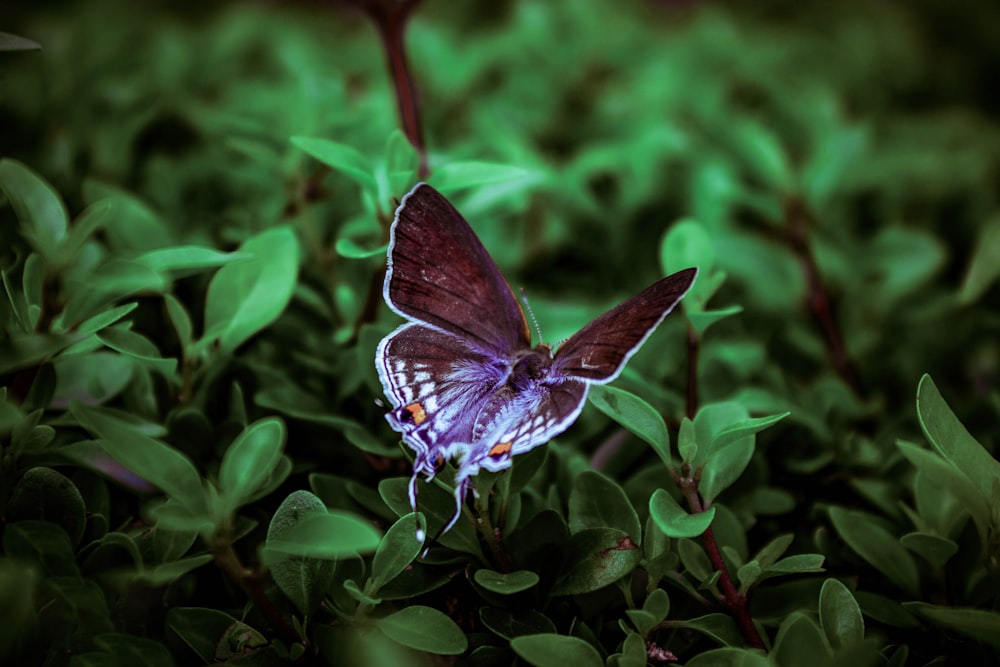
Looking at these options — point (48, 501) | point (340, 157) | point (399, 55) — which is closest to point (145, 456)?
point (48, 501)

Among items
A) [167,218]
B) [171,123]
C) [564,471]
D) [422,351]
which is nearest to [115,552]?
[422,351]

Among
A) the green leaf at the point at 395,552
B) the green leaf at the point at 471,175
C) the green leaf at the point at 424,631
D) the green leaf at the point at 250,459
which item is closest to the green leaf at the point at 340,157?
the green leaf at the point at 471,175

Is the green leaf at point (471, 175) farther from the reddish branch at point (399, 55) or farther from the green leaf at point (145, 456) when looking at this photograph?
the green leaf at point (145, 456)

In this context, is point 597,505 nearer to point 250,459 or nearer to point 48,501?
point 250,459

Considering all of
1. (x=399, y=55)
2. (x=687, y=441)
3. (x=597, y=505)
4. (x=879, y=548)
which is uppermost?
(x=399, y=55)

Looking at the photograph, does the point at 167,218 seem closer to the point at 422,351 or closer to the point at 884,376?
the point at 422,351
